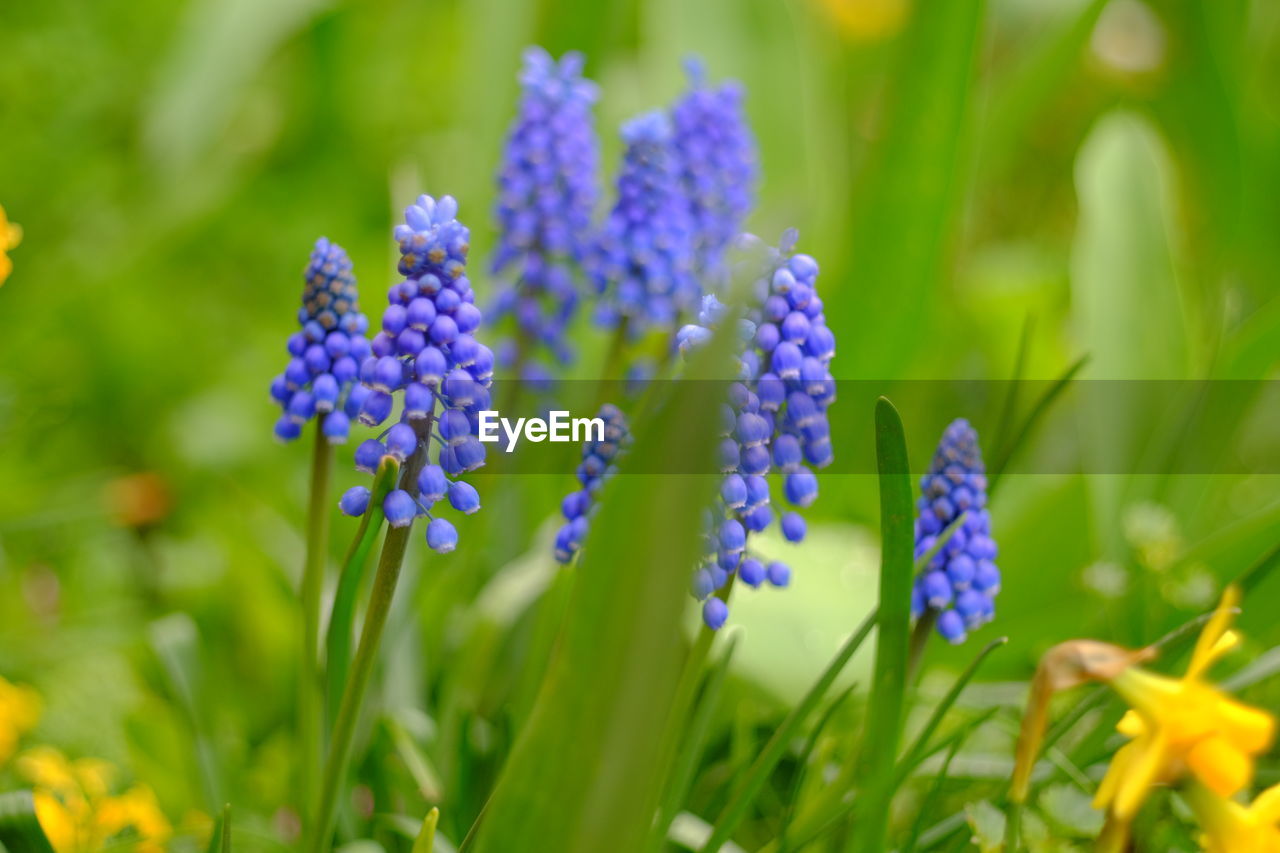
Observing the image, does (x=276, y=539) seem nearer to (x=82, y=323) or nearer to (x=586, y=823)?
(x=82, y=323)

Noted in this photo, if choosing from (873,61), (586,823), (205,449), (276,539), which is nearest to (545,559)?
(276,539)

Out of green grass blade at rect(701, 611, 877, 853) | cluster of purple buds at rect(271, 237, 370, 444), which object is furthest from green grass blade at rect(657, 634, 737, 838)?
cluster of purple buds at rect(271, 237, 370, 444)

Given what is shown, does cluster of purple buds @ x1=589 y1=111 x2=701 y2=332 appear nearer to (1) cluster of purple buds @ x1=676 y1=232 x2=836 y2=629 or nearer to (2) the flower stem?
(1) cluster of purple buds @ x1=676 y1=232 x2=836 y2=629

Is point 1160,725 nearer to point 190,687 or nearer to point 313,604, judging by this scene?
point 313,604

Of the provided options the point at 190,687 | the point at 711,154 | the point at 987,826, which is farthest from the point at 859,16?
the point at 987,826

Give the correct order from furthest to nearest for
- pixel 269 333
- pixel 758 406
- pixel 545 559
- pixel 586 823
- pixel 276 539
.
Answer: pixel 269 333, pixel 276 539, pixel 545 559, pixel 758 406, pixel 586 823

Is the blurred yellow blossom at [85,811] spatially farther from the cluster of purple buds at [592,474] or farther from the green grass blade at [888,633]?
the green grass blade at [888,633]

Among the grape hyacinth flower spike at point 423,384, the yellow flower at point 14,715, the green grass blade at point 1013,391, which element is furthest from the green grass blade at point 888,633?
the yellow flower at point 14,715
